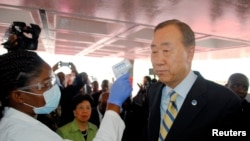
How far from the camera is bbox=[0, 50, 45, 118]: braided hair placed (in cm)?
110

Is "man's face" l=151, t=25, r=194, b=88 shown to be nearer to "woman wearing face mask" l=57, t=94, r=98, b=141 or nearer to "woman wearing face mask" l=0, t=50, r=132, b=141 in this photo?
"woman wearing face mask" l=0, t=50, r=132, b=141

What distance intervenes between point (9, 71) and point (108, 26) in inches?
99.5

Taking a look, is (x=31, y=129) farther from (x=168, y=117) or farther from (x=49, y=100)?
(x=168, y=117)

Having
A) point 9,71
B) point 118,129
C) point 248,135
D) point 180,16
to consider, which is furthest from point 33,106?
point 180,16

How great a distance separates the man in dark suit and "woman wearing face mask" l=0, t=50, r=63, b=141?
535 mm

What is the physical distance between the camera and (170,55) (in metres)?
1.27

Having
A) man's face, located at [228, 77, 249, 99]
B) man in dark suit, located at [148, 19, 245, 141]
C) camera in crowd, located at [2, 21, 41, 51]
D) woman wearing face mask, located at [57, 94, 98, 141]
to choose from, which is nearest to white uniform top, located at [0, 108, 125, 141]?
man in dark suit, located at [148, 19, 245, 141]

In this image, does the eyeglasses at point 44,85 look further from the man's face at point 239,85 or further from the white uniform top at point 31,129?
the man's face at point 239,85

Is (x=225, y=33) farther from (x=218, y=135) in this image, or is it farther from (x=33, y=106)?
(x=33, y=106)

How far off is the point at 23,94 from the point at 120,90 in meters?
0.45

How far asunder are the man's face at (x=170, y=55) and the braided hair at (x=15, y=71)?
0.58m

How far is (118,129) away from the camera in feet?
4.08

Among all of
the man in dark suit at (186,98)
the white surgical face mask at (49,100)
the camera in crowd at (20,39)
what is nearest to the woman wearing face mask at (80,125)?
the camera in crowd at (20,39)

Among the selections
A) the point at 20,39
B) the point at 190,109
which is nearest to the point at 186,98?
the point at 190,109
